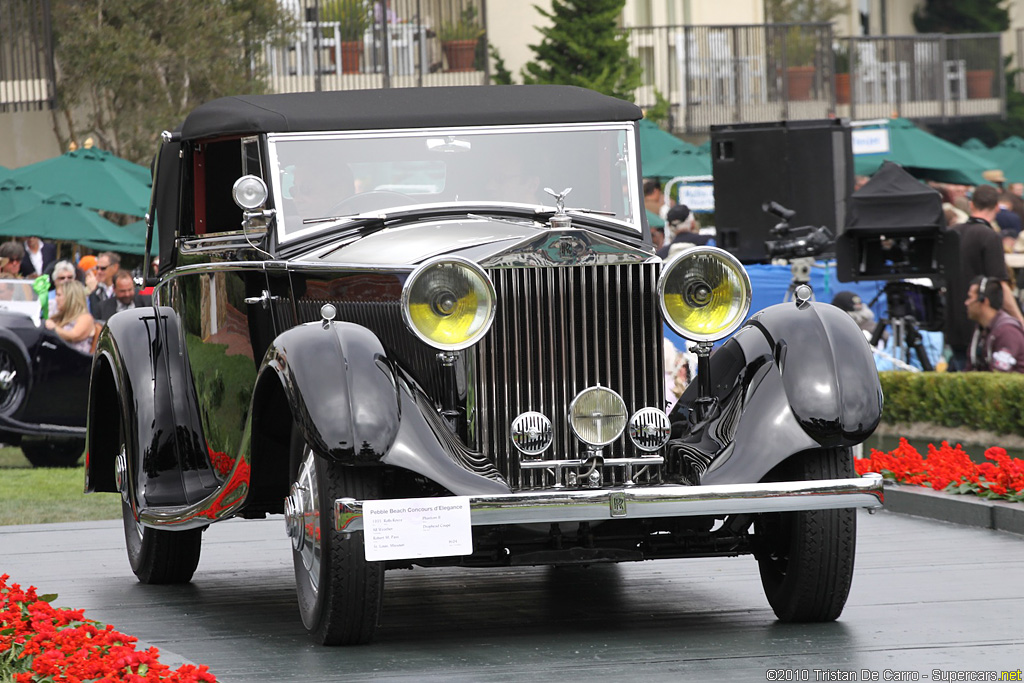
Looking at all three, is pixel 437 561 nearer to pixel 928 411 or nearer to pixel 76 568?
pixel 76 568

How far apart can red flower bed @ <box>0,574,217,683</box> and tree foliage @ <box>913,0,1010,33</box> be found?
131 ft

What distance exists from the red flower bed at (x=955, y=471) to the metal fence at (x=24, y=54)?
16040 mm

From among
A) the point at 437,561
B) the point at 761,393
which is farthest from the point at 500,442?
the point at 761,393

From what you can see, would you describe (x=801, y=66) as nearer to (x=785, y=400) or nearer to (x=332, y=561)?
(x=785, y=400)

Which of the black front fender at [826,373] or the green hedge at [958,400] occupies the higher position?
the black front fender at [826,373]

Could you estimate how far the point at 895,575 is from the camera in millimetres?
7516

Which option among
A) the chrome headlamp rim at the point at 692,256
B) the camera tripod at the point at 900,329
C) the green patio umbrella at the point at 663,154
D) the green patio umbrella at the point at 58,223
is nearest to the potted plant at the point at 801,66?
the green patio umbrella at the point at 663,154

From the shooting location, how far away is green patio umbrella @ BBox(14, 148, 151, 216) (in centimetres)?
1820

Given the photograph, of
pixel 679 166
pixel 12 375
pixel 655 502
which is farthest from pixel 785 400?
pixel 679 166

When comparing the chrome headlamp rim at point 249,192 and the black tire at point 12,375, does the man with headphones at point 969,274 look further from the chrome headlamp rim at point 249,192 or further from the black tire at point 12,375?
the chrome headlamp rim at point 249,192

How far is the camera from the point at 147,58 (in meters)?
23.3

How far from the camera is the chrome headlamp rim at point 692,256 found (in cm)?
607

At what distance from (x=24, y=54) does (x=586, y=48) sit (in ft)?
34.2

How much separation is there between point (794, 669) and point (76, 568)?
433 centimetres
